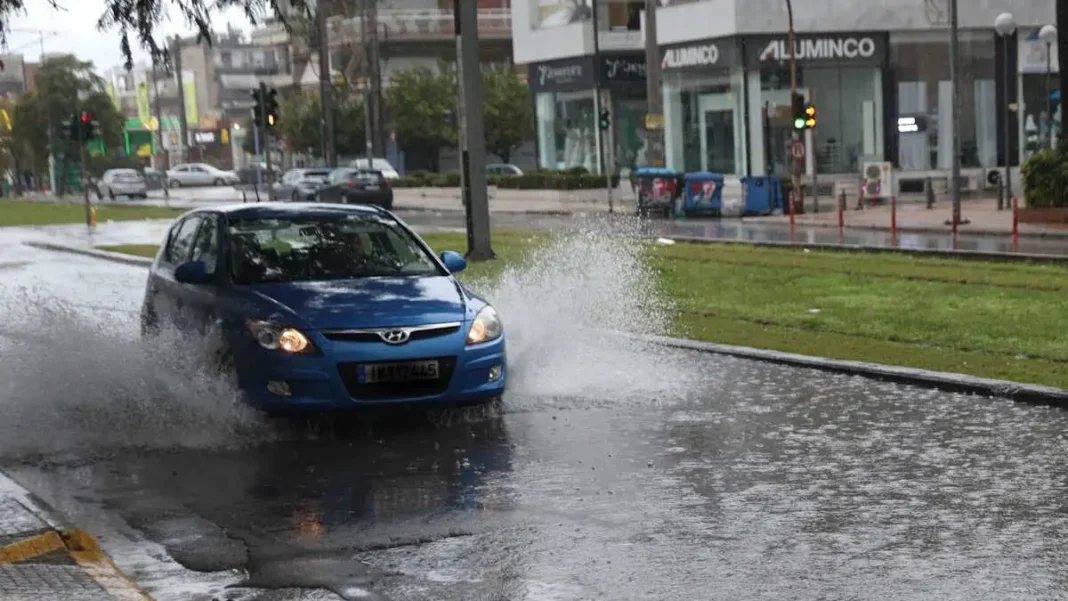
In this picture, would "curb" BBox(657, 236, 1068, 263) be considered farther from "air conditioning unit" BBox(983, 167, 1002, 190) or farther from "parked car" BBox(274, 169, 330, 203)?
"parked car" BBox(274, 169, 330, 203)

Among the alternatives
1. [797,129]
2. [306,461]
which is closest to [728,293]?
[306,461]

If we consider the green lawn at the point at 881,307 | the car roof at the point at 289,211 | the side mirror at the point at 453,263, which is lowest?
the green lawn at the point at 881,307

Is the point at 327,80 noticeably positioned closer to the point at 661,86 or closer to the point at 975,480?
the point at 661,86

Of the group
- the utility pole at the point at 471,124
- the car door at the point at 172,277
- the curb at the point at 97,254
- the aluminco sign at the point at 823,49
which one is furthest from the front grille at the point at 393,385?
the aluminco sign at the point at 823,49

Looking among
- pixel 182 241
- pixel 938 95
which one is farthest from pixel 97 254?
pixel 938 95

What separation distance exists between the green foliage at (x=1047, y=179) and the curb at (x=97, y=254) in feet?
57.7

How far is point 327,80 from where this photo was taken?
6781cm

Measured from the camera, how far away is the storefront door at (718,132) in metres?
53.8

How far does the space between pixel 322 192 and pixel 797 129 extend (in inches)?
707

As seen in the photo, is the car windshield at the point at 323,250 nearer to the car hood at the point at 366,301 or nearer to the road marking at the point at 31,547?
the car hood at the point at 366,301

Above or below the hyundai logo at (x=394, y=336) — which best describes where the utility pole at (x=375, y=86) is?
above

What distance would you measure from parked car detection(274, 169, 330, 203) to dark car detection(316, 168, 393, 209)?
1.20ft

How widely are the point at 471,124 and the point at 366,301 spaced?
48.6 ft

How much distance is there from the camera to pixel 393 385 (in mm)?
9641
